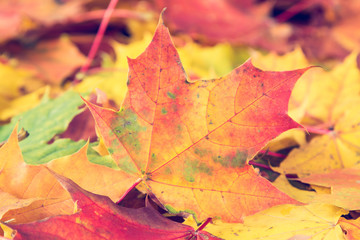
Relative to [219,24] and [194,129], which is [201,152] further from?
[219,24]

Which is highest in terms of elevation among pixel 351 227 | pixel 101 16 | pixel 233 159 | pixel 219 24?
pixel 101 16

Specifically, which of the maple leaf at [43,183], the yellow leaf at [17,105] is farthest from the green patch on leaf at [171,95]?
the yellow leaf at [17,105]

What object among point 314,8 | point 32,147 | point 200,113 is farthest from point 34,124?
point 314,8

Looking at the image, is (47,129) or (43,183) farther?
(47,129)

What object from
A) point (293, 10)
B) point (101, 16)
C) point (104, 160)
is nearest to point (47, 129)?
point (104, 160)

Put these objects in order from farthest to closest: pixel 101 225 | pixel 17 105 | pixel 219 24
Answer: pixel 219 24, pixel 17 105, pixel 101 225

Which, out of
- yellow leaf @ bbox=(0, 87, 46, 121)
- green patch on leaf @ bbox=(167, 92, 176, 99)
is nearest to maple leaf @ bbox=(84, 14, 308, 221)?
green patch on leaf @ bbox=(167, 92, 176, 99)

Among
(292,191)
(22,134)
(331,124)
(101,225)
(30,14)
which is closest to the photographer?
(101,225)
